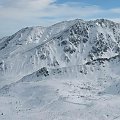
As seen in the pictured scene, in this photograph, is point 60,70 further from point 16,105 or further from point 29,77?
point 16,105

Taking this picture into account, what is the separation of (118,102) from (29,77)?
70022mm

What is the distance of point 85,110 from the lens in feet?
404

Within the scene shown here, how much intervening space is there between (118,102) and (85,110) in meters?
13.3

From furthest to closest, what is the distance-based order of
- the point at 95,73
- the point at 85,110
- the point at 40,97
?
the point at 95,73 → the point at 40,97 → the point at 85,110

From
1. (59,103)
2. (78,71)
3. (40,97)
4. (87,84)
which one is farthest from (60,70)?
(59,103)

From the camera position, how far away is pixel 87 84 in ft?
539

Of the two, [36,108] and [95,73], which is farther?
[95,73]

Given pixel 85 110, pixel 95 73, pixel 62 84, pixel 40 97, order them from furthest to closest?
pixel 95 73
pixel 62 84
pixel 40 97
pixel 85 110

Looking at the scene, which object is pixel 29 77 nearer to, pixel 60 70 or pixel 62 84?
pixel 60 70

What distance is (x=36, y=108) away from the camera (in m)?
131

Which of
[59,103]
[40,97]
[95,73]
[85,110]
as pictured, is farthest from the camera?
[95,73]

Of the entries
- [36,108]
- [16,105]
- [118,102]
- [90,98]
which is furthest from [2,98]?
[118,102]

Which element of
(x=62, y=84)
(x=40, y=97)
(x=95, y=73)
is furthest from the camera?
(x=95, y=73)

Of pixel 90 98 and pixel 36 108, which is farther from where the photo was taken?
pixel 90 98
